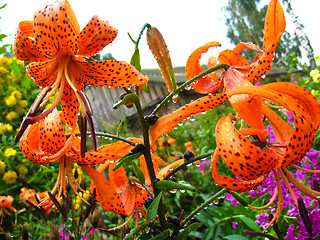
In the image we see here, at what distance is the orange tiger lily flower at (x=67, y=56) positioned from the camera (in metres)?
0.78

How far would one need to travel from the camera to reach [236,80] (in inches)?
31.6

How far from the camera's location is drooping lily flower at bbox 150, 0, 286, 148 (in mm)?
690

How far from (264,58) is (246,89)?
0.17 m

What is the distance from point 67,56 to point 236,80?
21.0 inches

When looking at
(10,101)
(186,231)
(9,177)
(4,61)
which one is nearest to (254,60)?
(186,231)

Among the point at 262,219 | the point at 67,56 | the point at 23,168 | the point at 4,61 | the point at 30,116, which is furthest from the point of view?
the point at 4,61

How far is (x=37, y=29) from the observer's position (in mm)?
798

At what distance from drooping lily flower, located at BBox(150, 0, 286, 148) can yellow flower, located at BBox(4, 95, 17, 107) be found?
88.4 inches

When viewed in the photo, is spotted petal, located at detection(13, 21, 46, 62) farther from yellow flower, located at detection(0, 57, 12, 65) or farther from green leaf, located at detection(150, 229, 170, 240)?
yellow flower, located at detection(0, 57, 12, 65)

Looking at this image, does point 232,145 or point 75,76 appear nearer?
point 232,145

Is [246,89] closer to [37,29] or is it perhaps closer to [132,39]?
[132,39]

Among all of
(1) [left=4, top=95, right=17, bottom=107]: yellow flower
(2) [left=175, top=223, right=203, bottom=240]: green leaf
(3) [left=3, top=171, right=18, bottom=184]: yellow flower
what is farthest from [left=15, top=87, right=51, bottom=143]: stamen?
(1) [left=4, top=95, right=17, bottom=107]: yellow flower

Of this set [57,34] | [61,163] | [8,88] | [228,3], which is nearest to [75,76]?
[57,34]

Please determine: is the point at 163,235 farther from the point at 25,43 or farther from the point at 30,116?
the point at 25,43
